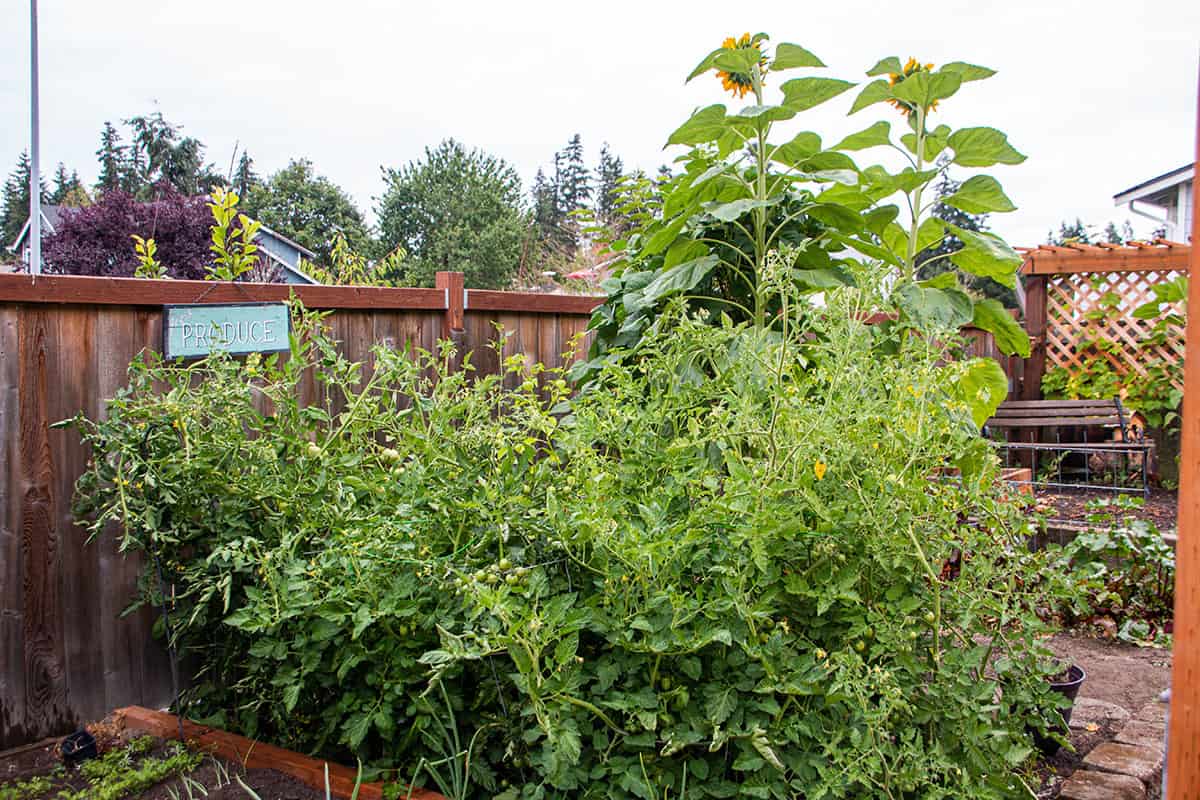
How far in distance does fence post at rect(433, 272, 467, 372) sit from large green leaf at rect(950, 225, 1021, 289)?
6.63ft

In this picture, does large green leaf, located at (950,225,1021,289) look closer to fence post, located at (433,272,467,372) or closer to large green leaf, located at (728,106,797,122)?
large green leaf, located at (728,106,797,122)

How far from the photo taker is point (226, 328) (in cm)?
294

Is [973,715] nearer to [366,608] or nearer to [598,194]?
[366,608]

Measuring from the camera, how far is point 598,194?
45.6 metres

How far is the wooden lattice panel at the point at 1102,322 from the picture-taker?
27.7 feet

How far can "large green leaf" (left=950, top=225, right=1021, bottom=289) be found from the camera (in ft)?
8.45

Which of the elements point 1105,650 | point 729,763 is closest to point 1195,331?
point 729,763

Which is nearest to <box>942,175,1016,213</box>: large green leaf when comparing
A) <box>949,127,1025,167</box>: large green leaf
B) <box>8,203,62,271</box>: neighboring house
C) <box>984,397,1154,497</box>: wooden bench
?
<box>949,127,1025,167</box>: large green leaf

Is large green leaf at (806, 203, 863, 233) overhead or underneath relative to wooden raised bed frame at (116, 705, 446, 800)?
overhead

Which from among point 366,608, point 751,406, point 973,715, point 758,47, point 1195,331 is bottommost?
point 973,715

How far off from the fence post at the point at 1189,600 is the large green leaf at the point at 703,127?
181cm

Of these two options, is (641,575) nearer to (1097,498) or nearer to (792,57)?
(792,57)

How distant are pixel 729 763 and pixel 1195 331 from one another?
3.82ft

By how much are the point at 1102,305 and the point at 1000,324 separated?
23.3 ft
